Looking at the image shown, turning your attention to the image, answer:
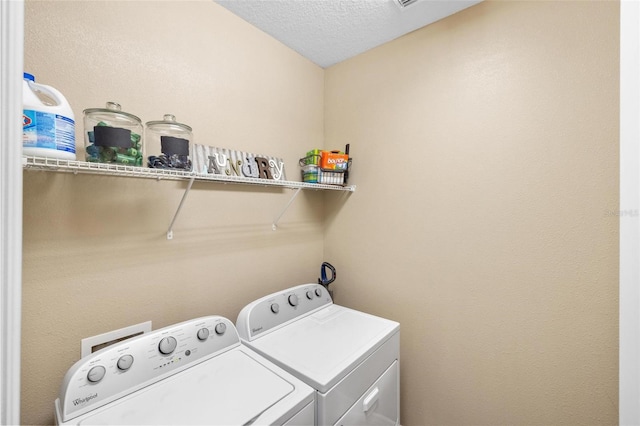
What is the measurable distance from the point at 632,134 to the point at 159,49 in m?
2.06

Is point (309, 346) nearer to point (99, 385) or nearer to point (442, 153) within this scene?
point (99, 385)

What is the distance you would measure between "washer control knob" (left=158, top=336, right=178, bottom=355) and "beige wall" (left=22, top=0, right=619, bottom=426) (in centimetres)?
23

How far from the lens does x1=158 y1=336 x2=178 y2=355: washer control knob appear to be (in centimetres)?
101

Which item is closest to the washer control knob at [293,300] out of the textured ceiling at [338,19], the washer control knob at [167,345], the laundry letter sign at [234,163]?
the washer control knob at [167,345]

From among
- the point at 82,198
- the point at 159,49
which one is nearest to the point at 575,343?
the point at 82,198

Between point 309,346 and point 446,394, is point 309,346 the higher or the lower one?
the higher one

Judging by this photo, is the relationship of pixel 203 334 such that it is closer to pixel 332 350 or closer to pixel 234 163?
pixel 332 350

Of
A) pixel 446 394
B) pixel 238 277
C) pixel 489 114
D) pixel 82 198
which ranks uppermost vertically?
pixel 489 114

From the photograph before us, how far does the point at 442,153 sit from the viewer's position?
151 centimetres

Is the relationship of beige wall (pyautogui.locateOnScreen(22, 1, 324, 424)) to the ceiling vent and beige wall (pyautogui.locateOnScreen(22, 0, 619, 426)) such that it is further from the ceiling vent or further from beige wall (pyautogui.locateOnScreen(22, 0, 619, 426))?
the ceiling vent

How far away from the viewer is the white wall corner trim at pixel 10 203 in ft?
1.46

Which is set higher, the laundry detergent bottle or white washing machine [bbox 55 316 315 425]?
the laundry detergent bottle

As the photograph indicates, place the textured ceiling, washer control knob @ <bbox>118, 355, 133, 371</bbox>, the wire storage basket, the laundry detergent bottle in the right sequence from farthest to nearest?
the wire storage basket, the textured ceiling, washer control knob @ <bbox>118, 355, 133, 371</bbox>, the laundry detergent bottle

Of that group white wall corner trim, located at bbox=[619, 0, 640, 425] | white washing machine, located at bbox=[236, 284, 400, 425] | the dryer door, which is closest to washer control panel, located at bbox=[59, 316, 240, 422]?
white washing machine, located at bbox=[236, 284, 400, 425]
